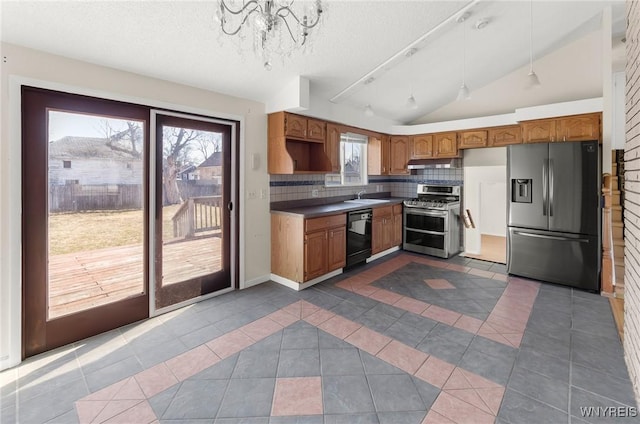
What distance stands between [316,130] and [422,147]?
7.63 feet

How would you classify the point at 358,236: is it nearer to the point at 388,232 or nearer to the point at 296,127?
the point at 388,232

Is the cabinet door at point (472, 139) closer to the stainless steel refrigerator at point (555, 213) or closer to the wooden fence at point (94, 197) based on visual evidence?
the stainless steel refrigerator at point (555, 213)

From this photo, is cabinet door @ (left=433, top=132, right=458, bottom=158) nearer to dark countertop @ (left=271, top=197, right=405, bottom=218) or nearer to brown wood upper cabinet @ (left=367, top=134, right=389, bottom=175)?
brown wood upper cabinet @ (left=367, top=134, right=389, bottom=175)

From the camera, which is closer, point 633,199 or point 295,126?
point 633,199

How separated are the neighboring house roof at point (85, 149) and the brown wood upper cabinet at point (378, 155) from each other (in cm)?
390

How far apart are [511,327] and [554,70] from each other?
3.78 meters

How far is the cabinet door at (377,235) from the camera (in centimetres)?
473

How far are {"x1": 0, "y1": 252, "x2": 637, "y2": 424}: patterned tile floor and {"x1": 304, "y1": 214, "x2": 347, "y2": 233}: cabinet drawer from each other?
0.88 meters

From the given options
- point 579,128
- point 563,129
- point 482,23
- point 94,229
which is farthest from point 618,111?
point 94,229

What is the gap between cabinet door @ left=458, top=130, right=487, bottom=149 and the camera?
479cm

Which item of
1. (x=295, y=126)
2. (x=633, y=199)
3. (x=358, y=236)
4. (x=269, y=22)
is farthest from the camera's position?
(x=358, y=236)

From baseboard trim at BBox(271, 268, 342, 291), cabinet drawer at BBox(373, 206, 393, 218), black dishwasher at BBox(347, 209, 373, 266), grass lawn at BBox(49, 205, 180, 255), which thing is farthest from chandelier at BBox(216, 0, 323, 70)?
cabinet drawer at BBox(373, 206, 393, 218)

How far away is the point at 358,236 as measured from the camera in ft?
14.6

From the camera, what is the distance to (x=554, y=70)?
4.29 meters
